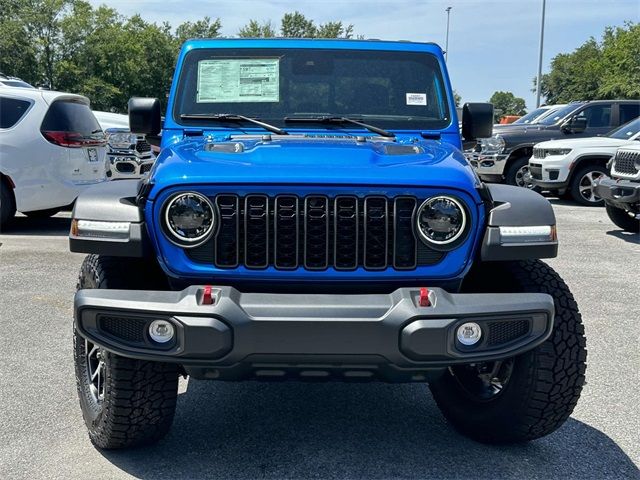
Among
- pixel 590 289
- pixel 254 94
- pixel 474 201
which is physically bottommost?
pixel 590 289

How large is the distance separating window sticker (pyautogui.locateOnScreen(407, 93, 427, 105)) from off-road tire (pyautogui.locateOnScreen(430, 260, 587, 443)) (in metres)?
1.29

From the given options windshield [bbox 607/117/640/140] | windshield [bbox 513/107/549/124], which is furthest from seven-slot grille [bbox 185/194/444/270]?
windshield [bbox 513/107/549/124]

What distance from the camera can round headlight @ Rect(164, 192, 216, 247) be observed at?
2.97m

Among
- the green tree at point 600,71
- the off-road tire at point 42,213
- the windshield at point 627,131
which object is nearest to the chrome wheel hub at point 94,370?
the off-road tire at point 42,213

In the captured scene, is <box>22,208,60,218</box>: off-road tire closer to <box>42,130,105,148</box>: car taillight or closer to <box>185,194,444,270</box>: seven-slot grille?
<box>42,130,105,148</box>: car taillight

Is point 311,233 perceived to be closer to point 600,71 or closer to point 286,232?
point 286,232

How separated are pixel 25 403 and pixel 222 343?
5.83 feet

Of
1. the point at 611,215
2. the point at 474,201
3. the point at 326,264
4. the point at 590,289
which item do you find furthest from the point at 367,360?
the point at 611,215

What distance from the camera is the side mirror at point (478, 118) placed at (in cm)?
456

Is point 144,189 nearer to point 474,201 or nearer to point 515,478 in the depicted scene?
point 474,201

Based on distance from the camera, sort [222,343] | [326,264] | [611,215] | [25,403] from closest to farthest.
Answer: [222,343] < [326,264] < [25,403] < [611,215]

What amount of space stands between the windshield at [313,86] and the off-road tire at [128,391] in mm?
1200

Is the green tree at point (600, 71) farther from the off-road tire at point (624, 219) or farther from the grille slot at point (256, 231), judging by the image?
the grille slot at point (256, 231)

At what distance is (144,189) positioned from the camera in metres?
3.09
